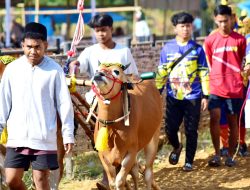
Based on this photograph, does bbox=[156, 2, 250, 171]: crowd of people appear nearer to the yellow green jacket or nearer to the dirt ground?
the yellow green jacket

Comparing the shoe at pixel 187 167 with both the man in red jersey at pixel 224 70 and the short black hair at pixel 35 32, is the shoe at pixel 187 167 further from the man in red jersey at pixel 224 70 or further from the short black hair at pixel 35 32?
the short black hair at pixel 35 32

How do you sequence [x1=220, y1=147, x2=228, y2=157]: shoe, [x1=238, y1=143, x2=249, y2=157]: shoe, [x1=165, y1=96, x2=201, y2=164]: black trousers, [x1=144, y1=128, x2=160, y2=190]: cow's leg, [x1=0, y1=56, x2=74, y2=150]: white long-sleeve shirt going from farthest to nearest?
[x1=238, y1=143, x2=249, y2=157]: shoe → [x1=220, y1=147, x2=228, y2=157]: shoe → [x1=165, y1=96, x2=201, y2=164]: black trousers → [x1=144, y1=128, x2=160, y2=190]: cow's leg → [x1=0, y1=56, x2=74, y2=150]: white long-sleeve shirt

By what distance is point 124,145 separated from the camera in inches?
314

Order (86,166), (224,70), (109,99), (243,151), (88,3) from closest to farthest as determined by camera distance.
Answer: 1. (109,99)
2. (224,70)
3. (86,166)
4. (243,151)
5. (88,3)

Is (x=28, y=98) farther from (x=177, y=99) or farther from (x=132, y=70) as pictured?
(x=177, y=99)

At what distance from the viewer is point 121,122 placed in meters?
7.95

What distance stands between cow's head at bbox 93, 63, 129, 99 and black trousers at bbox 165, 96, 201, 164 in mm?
2541

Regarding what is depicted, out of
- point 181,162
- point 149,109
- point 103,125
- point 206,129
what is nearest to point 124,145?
point 103,125

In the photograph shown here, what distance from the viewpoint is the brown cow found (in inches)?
299

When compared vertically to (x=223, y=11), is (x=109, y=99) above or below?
below

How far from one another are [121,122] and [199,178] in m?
2.49

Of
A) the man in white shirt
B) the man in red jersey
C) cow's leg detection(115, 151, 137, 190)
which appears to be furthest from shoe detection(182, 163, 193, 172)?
cow's leg detection(115, 151, 137, 190)

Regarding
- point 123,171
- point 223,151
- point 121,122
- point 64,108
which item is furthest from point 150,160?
point 64,108

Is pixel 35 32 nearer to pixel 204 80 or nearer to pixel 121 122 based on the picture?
pixel 121 122
